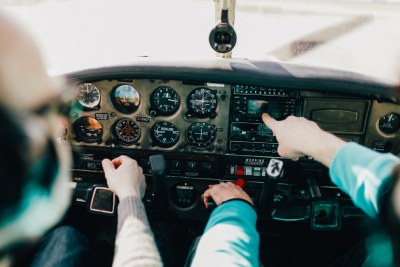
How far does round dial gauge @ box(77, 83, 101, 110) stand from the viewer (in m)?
2.15

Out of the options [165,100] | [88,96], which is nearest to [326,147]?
[165,100]

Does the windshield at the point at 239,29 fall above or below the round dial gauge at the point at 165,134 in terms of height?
above

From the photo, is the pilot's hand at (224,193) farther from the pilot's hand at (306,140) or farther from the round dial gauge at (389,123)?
the round dial gauge at (389,123)

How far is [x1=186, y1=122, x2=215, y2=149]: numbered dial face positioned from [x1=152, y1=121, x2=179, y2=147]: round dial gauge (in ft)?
0.29

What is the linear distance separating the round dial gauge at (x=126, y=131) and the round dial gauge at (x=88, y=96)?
0.59 feet

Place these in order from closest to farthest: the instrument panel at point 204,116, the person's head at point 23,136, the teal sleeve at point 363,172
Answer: the person's head at point 23,136 → the teal sleeve at point 363,172 → the instrument panel at point 204,116

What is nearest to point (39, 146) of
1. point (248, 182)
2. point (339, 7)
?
point (248, 182)

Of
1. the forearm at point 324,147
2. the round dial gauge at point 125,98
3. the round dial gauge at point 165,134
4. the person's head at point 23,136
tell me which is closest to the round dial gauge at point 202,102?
the round dial gauge at point 165,134

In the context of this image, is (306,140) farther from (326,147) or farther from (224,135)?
(224,135)

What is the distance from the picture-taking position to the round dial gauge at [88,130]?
7.56ft

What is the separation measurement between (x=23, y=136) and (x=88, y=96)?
5.66ft

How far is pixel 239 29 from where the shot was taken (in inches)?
286

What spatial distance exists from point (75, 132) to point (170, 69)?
0.89m

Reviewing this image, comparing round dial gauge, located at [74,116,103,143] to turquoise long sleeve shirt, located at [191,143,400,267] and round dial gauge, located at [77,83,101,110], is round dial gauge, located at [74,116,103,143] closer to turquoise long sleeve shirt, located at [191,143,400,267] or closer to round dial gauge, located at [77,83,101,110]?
round dial gauge, located at [77,83,101,110]
